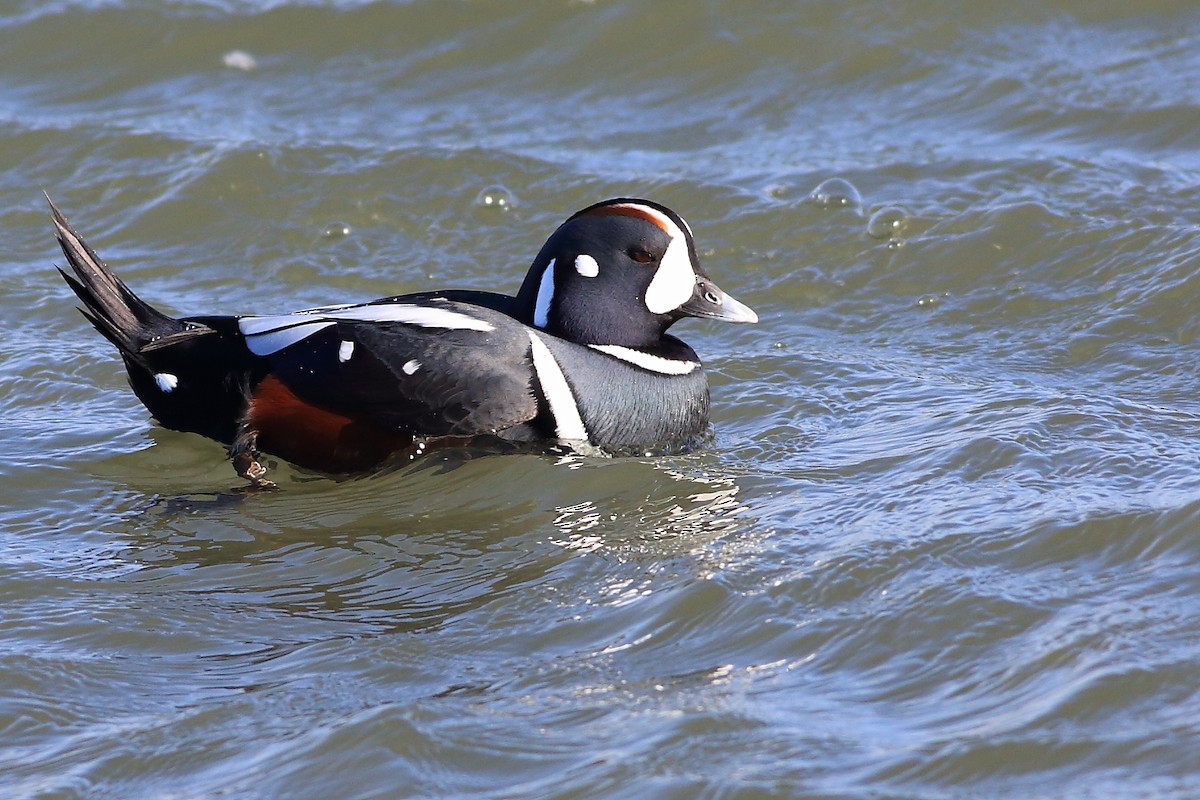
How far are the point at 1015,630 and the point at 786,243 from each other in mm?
4736

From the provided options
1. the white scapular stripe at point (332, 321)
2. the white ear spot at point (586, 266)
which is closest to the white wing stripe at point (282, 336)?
the white scapular stripe at point (332, 321)

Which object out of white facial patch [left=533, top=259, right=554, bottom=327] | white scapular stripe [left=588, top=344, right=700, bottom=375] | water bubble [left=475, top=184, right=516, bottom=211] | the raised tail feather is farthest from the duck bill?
water bubble [left=475, top=184, right=516, bottom=211]

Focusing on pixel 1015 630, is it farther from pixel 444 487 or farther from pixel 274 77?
pixel 274 77

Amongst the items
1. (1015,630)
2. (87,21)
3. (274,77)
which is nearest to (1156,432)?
(1015,630)

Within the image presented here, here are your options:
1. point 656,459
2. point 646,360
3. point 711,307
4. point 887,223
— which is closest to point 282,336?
point 646,360

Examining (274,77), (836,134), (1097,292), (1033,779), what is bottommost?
(1033,779)

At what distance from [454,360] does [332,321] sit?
0.61 metres

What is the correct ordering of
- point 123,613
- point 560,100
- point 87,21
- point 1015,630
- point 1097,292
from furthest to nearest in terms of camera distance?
point 87,21 → point 560,100 → point 1097,292 → point 123,613 → point 1015,630

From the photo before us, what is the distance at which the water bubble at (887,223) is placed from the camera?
921cm

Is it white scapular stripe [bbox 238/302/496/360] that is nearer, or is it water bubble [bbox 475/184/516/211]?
white scapular stripe [bbox 238/302/496/360]

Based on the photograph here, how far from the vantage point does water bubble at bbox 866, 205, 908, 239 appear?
921 centimetres

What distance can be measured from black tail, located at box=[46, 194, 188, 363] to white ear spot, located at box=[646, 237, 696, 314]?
2.13 meters

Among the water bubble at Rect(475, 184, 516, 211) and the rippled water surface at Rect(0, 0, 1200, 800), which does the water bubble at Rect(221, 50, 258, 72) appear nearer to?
the rippled water surface at Rect(0, 0, 1200, 800)

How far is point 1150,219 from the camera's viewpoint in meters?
8.81
